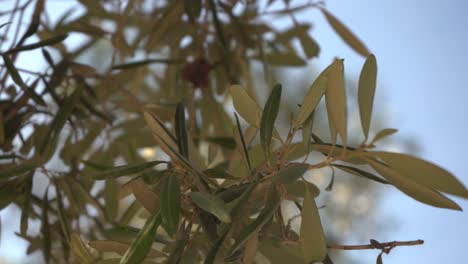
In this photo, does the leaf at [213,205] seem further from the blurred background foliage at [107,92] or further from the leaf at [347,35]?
the leaf at [347,35]

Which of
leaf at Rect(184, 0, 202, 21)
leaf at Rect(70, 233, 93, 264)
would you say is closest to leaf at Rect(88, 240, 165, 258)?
leaf at Rect(70, 233, 93, 264)

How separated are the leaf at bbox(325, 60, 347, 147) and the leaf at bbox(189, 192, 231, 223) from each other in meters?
0.07

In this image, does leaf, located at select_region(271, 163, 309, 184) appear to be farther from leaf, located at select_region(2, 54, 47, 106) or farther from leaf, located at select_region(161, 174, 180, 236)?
leaf, located at select_region(2, 54, 47, 106)

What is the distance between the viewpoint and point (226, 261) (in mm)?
323

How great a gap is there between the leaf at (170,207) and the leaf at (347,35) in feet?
0.99

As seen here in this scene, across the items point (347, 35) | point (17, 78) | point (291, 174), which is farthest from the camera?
point (347, 35)

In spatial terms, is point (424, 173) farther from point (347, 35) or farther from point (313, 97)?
point (347, 35)

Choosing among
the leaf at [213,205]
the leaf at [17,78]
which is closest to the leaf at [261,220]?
the leaf at [213,205]

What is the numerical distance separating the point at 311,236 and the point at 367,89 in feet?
0.27

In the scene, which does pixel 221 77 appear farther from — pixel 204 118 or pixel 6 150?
pixel 6 150

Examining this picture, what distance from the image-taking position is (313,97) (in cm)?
33

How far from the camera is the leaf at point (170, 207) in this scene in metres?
0.32

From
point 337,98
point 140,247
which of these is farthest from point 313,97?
point 140,247

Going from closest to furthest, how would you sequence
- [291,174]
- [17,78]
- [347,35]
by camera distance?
[291,174] → [17,78] → [347,35]
